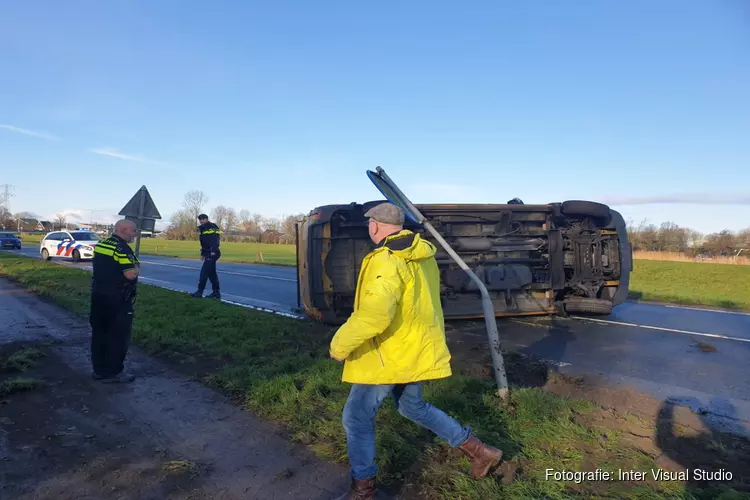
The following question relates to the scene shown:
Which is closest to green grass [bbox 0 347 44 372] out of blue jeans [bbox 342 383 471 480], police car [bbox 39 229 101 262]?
blue jeans [bbox 342 383 471 480]

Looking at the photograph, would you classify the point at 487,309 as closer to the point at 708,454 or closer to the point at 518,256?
the point at 708,454

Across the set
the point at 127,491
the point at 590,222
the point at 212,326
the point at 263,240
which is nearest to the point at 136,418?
the point at 127,491

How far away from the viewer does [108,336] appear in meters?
5.64

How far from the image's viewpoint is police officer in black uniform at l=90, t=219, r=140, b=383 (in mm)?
5555

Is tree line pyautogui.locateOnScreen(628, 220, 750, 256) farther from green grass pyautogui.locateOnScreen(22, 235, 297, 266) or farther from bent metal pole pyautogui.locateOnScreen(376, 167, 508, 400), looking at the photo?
bent metal pole pyautogui.locateOnScreen(376, 167, 508, 400)

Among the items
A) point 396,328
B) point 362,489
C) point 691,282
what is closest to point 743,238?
point 691,282

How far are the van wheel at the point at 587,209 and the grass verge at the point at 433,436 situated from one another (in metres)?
4.85

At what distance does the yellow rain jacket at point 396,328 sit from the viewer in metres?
Result: 2.88

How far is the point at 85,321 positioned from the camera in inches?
350

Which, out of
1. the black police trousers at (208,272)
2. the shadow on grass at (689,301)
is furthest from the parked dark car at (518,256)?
the shadow on grass at (689,301)

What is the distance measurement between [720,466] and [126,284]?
5.64m

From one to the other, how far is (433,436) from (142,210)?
8080 millimetres

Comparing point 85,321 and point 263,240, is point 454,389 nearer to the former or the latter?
point 85,321

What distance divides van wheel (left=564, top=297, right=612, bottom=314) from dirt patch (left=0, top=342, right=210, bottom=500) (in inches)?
284
